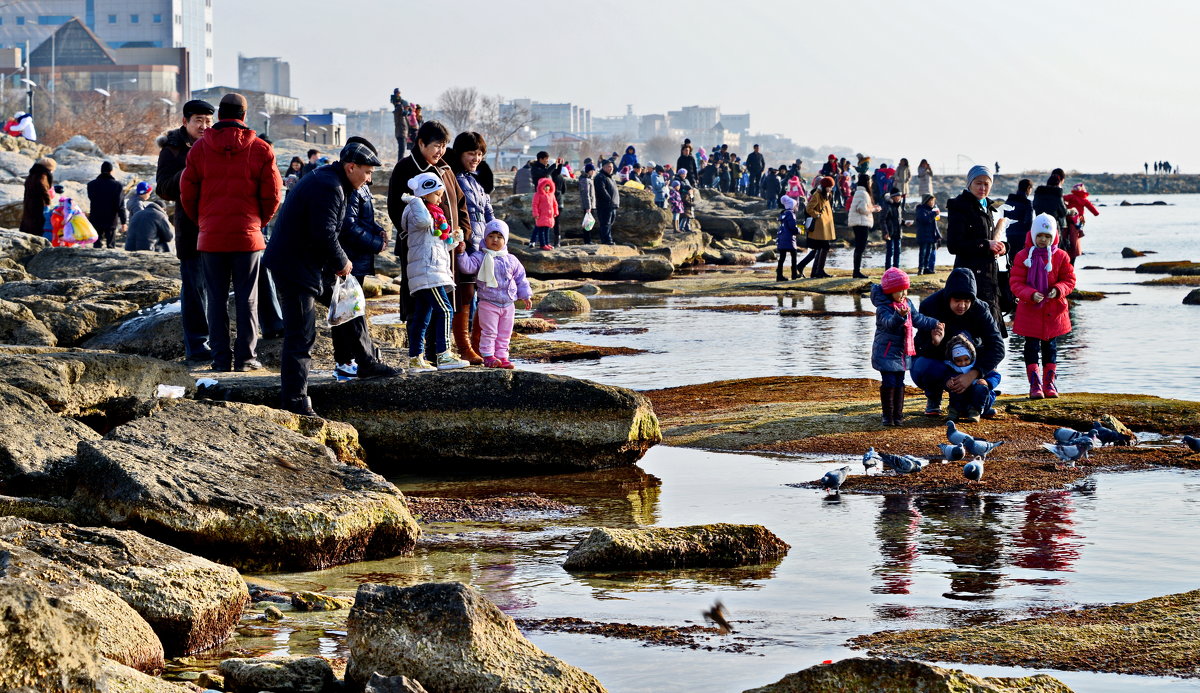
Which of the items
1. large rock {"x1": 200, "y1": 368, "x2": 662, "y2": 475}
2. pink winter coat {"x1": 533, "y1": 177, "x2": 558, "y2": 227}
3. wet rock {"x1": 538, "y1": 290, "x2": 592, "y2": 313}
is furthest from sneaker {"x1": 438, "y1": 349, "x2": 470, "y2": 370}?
pink winter coat {"x1": 533, "y1": 177, "x2": 558, "y2": 227}

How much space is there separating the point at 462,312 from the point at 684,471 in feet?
8.09

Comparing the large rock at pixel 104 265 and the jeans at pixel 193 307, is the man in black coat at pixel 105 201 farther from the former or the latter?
the jeans at pixel 193 307

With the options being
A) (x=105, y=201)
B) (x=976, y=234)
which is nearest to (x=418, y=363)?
(x=976, y=234)

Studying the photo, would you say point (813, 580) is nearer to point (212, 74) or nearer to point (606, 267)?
point (606, 267)

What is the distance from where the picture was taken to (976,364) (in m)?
10.5

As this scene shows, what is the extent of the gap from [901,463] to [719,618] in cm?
360

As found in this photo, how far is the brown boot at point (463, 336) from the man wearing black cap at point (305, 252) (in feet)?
6.79

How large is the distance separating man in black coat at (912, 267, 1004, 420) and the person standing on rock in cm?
2210

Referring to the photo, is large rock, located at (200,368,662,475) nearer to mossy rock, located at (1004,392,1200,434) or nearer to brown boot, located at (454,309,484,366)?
brown boot, located at (454,309,484,366)

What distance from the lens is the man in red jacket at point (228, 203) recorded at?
31.8 feet

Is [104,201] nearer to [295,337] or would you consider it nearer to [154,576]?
[295,337]

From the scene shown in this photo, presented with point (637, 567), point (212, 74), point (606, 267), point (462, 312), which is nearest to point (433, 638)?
point (637, 567)

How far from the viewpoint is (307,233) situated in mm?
8617

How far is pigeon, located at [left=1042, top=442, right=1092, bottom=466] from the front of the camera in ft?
29.3
